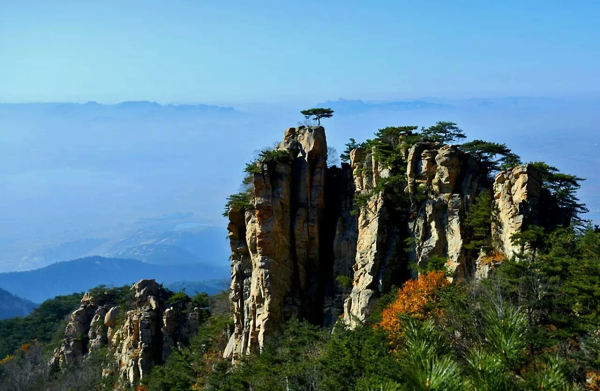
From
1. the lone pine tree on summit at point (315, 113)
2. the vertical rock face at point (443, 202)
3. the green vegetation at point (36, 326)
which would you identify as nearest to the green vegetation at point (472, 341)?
the vertical rock face at point (443, 202)

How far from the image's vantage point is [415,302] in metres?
30.8

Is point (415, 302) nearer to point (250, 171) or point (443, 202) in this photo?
point (443, 202)

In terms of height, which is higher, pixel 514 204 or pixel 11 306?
pixel 514 204

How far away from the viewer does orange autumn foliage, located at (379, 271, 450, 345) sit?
2922cm

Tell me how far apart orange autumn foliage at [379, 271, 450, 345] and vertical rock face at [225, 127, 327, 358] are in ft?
28.9

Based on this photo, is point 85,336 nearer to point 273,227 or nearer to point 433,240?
point 273,227

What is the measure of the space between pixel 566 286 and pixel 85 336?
149ft

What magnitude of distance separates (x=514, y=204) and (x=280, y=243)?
49.4 feet

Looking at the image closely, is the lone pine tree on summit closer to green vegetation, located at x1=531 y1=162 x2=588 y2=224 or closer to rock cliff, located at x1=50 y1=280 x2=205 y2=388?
green vegetation, located at x1=531 y1=162 x2=588 y2=224

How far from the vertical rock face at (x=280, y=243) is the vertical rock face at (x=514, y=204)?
12.5 m

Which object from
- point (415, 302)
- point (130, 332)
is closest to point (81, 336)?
point (130, 332)

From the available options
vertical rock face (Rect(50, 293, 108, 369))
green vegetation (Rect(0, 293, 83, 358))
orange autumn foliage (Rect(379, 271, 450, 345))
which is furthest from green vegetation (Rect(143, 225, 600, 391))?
green vegetation (Rect(0, 293, 83, 358))

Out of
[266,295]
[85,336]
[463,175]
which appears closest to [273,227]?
[266,295]

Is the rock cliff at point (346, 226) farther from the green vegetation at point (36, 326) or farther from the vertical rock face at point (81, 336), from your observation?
the green vegetation at point (36, 326)
